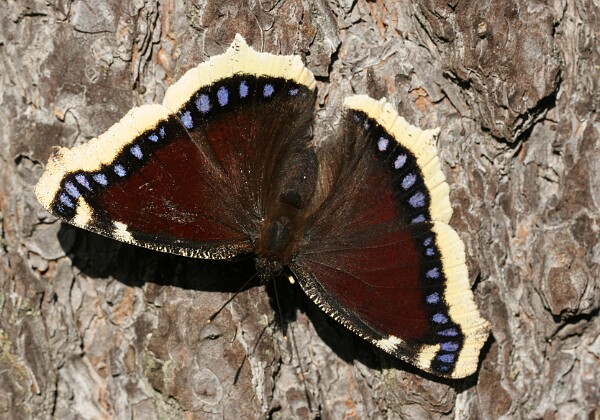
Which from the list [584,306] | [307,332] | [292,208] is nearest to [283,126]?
[292,208]

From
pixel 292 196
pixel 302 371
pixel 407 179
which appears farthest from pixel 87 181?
pixel 407 179

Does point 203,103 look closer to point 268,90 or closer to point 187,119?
point 187,119

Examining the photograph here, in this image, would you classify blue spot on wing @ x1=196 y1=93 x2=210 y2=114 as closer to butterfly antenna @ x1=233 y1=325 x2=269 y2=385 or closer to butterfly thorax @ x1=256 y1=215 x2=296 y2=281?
butterfly thorax @ x1=256 y1=215 x2=296 y2=281

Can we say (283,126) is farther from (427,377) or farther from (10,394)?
(10,394)

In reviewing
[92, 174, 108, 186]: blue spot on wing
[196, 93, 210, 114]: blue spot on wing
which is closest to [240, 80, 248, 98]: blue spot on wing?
[196, 93, 210, 114]: blue spot on wing

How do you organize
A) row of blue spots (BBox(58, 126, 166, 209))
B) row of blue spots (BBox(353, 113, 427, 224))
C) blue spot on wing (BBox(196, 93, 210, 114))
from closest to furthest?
row of blue spots (BBox(58, 126, 166, 209)) < blue spot on wing (BBox(196, 93, 210, 114)) < row of blue spots (BBox(353, 113, 427, 224))

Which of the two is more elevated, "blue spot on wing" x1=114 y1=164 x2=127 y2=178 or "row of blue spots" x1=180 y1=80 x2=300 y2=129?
"row of blue spots" x1=180 y1=80 x2=300 y2=129

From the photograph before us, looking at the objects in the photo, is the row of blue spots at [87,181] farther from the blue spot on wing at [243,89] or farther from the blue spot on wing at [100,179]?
the blue spot on wing at [243,89]
